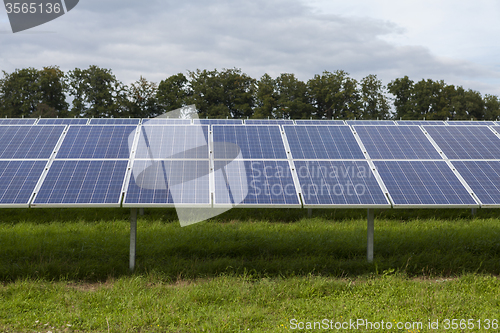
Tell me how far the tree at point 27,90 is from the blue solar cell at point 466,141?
4892 cm

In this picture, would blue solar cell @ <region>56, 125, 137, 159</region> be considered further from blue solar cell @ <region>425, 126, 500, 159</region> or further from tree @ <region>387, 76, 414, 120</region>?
tree @ <region>387, 76, 414, 120</region>

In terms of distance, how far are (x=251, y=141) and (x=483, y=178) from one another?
625 centimetres

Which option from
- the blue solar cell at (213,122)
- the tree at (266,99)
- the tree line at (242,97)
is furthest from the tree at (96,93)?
the blue solar cell at (213,122)

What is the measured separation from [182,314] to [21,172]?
18.4 feet

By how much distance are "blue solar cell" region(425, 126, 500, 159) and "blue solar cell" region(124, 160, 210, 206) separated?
23.1ft


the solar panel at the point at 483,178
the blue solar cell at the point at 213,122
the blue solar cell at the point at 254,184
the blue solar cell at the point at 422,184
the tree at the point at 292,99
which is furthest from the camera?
the tree at the point at 292,99

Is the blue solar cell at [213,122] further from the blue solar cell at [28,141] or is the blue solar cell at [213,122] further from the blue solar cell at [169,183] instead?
the blue solar cell at [28,141]

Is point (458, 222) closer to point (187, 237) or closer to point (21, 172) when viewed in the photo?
point (187, 237)

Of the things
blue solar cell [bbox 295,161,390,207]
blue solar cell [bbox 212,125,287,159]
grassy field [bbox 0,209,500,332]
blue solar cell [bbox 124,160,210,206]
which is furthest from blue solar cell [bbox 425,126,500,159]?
blue solar cell [bbox 124,160,210,206]

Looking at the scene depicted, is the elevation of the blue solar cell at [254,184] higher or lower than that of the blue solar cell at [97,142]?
lower

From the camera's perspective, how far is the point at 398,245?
10.4 meters

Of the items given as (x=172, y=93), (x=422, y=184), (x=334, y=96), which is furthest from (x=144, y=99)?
(x=422, y=184)

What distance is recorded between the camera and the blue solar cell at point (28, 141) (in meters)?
9.77

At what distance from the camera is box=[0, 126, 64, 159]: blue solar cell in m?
9.77
